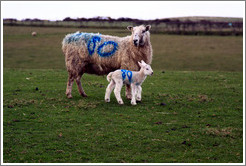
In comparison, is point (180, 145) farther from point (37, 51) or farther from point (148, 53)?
point (37, 51)

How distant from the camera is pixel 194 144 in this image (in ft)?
22.6

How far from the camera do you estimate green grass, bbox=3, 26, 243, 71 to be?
27.5 meters

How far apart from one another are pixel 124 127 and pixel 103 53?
3544mm

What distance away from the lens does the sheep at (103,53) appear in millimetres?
10594

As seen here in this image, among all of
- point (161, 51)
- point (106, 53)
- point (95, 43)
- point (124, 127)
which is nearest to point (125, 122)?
point (124, 127)

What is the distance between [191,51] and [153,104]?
28.7 m

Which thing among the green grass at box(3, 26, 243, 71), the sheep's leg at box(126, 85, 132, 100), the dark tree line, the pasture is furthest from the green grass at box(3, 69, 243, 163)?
the dark tree line

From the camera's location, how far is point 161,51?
122 ft

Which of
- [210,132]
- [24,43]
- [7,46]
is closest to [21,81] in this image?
[210,132]

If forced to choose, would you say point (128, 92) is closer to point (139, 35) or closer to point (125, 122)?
point (139, 35)

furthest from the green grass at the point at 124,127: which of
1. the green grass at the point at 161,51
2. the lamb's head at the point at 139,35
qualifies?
the green grass at the point at 161,51

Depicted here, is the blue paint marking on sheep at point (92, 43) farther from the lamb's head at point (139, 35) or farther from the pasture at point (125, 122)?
the pasture at point (125, 122)

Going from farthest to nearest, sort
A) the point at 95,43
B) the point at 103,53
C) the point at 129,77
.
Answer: the point at 95,43 < the point at 103,53 < the point at 129,77

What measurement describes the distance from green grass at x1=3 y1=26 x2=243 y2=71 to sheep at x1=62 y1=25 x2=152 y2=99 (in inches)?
575
